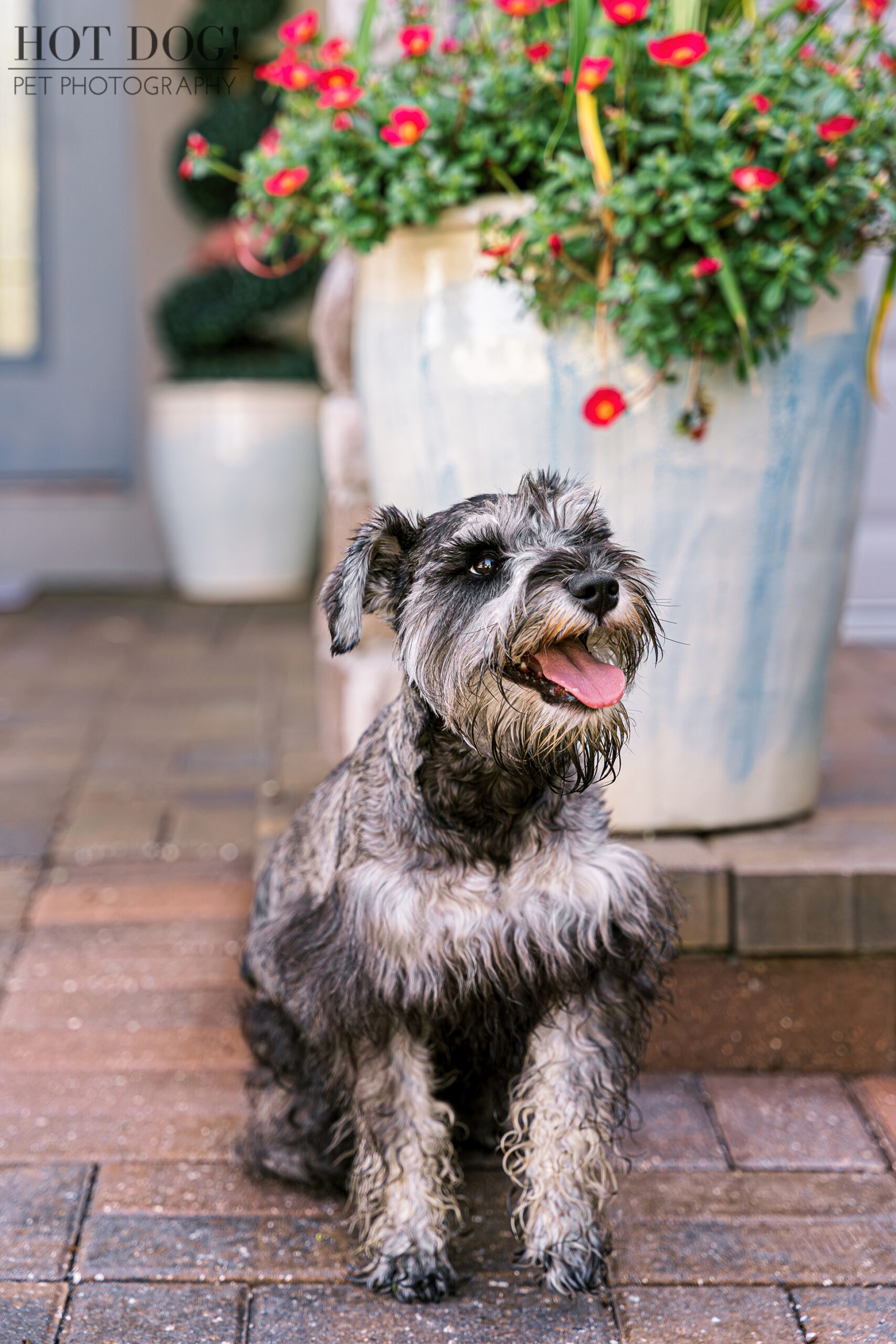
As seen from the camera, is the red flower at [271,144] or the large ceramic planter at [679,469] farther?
the red flower at [271,144]

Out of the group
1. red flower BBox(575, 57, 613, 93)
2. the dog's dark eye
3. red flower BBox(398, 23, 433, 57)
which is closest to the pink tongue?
the dog's dark eye

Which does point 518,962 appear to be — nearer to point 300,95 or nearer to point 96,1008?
point 96,1008

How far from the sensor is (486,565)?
1.55 metres

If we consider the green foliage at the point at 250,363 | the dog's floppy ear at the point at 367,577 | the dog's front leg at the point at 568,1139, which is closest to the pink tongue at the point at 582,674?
the dog's floppy ear at the point at 367,577

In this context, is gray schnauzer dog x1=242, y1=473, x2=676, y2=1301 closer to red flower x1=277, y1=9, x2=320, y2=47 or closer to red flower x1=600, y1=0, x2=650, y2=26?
red flower x1=600, y1=0, x2=650, y2=26

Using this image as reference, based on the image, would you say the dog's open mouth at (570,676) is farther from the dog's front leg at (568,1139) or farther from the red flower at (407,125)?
the red flower at (407,125)

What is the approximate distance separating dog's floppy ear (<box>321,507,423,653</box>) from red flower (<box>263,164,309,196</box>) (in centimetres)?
102

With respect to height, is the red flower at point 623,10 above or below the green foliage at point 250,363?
above

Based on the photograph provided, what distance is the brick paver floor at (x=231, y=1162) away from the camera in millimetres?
1647

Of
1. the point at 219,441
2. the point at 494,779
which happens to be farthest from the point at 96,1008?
the point at 219,441

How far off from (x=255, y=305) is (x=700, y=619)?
436 centimetres

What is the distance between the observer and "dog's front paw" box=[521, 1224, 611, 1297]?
1.68 metres

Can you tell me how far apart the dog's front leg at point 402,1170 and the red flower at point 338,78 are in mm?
1615

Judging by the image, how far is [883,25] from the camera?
91.5 inches
